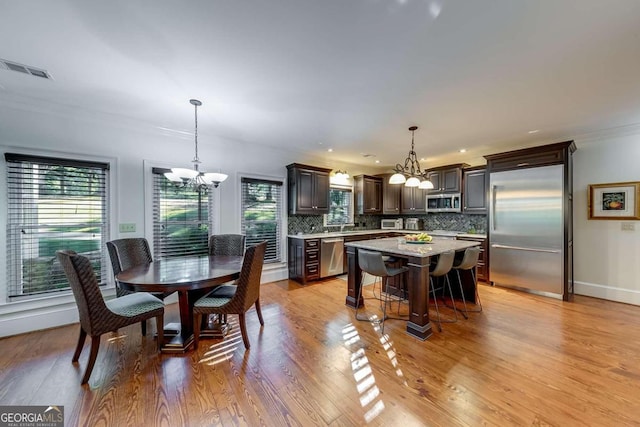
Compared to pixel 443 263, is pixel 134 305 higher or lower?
lower

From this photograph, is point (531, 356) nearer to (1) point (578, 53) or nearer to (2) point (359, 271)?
(2) point (359, 271)

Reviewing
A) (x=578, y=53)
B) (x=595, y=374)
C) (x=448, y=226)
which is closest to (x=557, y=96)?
(x=578, y=53)

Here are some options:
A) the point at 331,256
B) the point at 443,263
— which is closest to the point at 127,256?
the point at 331,256

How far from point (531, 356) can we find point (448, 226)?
3.62 meters

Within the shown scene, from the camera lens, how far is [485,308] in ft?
10.9

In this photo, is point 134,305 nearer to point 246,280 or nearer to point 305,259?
point 246,280

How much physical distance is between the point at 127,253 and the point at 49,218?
39.1 inches

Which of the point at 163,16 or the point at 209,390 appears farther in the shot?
the point at 209,390

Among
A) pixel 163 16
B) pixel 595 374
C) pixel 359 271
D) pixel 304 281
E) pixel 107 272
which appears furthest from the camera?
pixel 304 281

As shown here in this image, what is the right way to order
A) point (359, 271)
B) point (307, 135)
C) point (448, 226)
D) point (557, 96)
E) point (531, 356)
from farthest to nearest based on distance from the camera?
point (448, 226) → point (307, 135) → point (359, 271) → point (557, 96) → point (531, 356)

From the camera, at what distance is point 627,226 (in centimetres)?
356

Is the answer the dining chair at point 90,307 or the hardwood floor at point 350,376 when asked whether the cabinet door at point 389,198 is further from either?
the dining chair at point 90,307

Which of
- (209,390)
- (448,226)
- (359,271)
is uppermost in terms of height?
(448,226)
